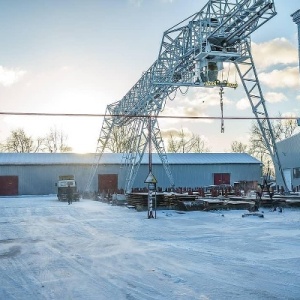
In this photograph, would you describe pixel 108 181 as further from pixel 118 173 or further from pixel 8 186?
pixel 8 186

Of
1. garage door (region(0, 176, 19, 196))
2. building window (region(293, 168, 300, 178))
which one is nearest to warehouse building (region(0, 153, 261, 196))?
garage door (region(0, 176, 19, 196))

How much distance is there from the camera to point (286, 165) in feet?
126

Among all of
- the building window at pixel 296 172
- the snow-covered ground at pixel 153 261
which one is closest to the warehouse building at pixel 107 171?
the building window at pixel 296 172

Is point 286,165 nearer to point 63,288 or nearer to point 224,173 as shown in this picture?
point 224,173

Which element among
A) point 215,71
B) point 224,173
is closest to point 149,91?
point 215,71

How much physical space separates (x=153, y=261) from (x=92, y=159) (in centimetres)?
4067

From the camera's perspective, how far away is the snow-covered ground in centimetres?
630

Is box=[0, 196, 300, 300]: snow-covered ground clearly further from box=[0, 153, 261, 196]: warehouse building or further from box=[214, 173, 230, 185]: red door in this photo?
box=[214, 173, 230, 185]: red door

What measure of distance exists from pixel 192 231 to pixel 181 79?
15.2 meters

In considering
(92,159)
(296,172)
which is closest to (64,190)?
(92,159)

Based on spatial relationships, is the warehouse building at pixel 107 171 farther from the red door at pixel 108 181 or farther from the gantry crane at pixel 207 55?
the gantry crane at pixel 207 55

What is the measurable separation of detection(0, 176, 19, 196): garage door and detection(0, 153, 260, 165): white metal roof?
1.84 meters

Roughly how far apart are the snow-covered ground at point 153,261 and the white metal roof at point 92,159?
3188 cm

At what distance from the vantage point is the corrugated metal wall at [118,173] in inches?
1783
